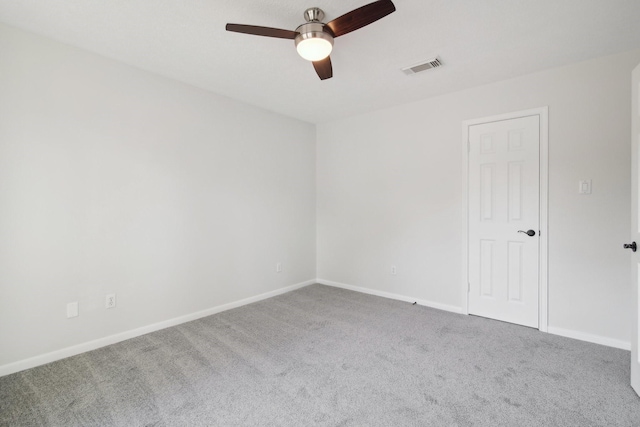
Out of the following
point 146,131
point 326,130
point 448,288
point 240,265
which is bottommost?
point 448,288

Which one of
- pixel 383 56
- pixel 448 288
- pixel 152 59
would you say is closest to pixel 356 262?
pixel 448 288

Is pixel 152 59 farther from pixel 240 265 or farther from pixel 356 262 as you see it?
pixel 356 262

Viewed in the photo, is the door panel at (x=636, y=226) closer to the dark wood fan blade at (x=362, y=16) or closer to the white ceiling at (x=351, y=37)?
the white ceiling at (x=351, y=37)

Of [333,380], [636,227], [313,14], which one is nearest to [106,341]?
[333,380]

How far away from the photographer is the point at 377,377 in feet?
7.05

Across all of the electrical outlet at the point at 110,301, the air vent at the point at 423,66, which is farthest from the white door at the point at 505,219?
the electrical outlet at the point at 110,301

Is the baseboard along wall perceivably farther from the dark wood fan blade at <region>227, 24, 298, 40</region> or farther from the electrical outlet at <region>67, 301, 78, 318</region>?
the dark wood fan blade at <region>227, 24, 298, 40</region>

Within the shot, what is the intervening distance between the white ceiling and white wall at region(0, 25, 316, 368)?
0.30 m

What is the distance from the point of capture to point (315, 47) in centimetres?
196

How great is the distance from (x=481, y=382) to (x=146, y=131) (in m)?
3.51

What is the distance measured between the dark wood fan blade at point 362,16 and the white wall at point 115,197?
2.05 metres

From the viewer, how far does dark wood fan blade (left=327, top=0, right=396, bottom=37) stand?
1607 millimetres

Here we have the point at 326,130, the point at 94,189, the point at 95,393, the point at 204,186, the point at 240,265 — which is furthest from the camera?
the point at 326,130

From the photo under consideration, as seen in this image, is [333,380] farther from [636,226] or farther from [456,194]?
[456,194]
